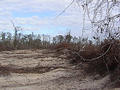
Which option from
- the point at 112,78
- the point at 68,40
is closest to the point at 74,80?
the point at 112,78

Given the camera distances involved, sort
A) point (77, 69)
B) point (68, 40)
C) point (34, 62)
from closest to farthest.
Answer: point (77, 69) < point (34, 62) < point (68, 40)

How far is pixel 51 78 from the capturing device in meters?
9.12

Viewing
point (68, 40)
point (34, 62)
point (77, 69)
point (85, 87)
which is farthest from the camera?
point (68, 40)

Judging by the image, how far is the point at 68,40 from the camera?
12867mm

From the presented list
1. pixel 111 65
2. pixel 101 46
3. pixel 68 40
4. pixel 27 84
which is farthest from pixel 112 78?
pixel 68 40

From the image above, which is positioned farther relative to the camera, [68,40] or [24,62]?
[68,40]

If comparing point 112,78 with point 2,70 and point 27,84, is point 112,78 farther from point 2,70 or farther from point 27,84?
point 2,70

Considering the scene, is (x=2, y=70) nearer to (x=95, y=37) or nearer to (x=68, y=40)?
(x=95, y=37)

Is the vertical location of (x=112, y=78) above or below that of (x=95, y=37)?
below

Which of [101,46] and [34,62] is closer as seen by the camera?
[101,46]

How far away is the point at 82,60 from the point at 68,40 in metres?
3.11

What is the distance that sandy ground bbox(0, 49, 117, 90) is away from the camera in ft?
28.6

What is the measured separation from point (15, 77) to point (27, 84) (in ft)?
1.84

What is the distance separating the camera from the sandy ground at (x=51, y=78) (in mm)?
8703
